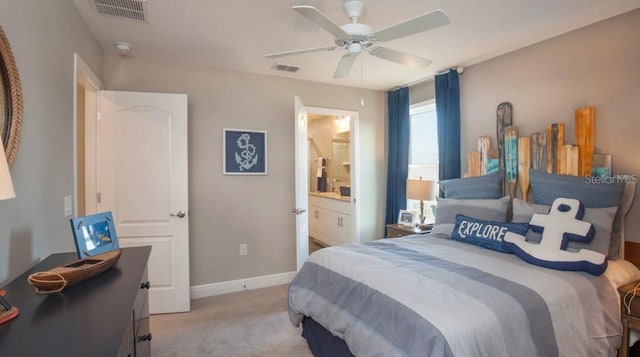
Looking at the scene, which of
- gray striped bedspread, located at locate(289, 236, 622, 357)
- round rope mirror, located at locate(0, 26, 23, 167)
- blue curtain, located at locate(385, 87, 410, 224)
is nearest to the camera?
round rope mirror, located at locate(0, 26, 23, 167)

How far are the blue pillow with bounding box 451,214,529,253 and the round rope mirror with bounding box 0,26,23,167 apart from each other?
2.86 m

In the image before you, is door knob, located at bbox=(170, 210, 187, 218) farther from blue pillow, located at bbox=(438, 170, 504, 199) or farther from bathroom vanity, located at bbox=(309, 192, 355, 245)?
blue pillow, located at bbox=(438, 170, 504, 199)

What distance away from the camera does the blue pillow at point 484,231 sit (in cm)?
241

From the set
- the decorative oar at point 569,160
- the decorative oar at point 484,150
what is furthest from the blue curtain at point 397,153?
the decorative oar at point 569,160

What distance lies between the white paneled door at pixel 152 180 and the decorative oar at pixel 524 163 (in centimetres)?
→ 317

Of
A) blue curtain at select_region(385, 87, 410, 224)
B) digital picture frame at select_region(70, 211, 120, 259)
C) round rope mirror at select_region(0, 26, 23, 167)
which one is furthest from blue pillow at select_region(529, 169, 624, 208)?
round rope mirror at select_region(0, 26, 23, 167)

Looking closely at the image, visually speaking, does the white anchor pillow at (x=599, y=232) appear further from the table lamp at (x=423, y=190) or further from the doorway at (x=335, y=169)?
the doorway at (x=335, y=169)

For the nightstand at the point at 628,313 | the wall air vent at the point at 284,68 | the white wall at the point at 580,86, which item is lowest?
the nightstand at the point at 628,313

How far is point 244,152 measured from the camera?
3.72 meters

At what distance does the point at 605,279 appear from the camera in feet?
6.45

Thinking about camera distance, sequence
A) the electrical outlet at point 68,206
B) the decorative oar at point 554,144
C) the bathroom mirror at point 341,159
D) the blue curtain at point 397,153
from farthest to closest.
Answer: the bathroom mirror at point 341,159
the blue curtain at point 397,153
the decorative oar at point 554,144
the electrical outlet at point 68,206

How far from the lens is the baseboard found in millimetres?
3521

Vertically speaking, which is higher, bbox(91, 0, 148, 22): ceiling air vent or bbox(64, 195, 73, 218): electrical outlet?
bbox(91, 0, 148, 22): ceiling air vent

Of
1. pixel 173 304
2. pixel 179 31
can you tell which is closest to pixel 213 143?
pixel 179 31
